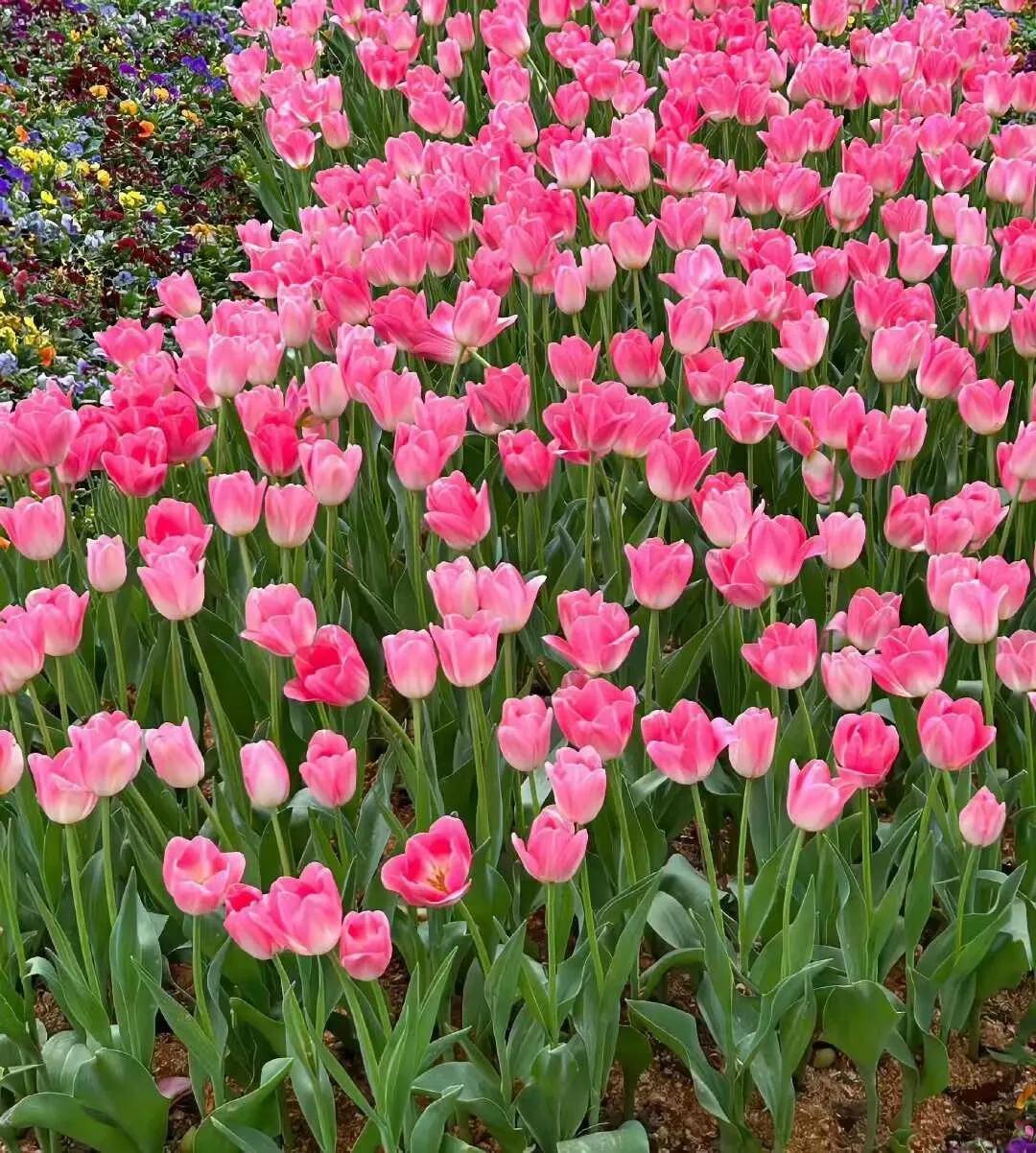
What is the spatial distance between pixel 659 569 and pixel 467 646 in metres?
0.32

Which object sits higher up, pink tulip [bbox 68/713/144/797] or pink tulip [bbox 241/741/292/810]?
pink tulip [bbox 68/713/144/797]

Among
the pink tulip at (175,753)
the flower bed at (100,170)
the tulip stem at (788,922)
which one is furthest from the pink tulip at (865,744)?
the flower bed at (100,170)

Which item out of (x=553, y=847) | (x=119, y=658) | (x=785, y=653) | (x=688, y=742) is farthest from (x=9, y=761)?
(x=785, y=653)

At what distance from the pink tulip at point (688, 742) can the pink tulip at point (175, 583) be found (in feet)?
1.87

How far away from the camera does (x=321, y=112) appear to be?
3418 mm

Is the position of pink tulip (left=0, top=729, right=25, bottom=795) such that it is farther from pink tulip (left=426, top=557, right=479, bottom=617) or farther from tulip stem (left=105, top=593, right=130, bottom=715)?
pink tulip (left=426, top=557, right=479, bottom=617)

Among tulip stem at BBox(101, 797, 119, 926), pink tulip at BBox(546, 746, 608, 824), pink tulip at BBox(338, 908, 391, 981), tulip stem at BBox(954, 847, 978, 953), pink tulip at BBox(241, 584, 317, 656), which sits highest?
pink tulip at BBox(241, 584, 317, 656)

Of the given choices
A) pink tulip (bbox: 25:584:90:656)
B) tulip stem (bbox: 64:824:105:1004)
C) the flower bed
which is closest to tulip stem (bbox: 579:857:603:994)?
tulip stem (bbox: 64:824:105:1004)

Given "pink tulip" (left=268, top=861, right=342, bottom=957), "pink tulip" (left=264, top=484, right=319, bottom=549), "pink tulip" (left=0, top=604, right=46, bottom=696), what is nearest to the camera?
"pink tulip" (left=268, top=861, right=342, bottom=957)

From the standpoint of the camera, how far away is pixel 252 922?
4.54 ft

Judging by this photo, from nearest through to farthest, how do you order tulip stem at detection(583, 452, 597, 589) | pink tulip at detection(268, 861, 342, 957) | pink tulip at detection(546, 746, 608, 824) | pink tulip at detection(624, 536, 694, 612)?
pink tulip at detection(268, 861, 342, 957)
pink tulip at detection(546, 746, 608, 824)
pink tulip at detection(624, 536, 694, 612)
tulip stem at detection(583, 452, 597, 589)

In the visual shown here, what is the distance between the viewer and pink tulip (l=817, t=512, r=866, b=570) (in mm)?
1870

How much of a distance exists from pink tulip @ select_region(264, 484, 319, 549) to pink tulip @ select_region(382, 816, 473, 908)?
614 millimetres

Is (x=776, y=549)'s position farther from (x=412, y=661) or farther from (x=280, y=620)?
(x=280, y=620)
